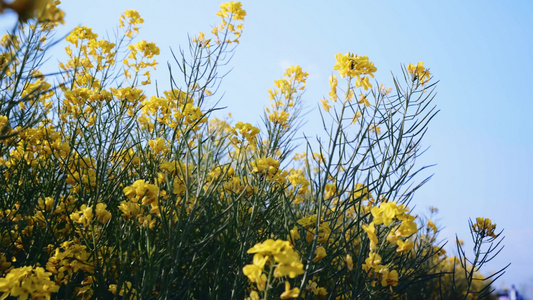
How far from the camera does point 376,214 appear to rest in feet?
4.59

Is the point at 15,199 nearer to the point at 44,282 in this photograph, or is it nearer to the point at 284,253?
the point at 44,282

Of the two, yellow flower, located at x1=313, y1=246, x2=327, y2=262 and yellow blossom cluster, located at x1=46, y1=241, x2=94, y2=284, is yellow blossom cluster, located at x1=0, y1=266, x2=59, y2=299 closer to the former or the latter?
yellow blossom cluster, located at x1=46, y1=241, x2=94, y2=284

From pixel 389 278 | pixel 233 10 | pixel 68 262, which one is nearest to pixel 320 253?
pixel 389 278

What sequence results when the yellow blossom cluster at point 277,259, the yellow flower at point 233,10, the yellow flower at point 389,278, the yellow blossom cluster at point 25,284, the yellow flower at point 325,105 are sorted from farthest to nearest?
the yellow flower at point 233,10 < the yellow flower at point 325,105 < the yellow flower at point 389,278 < the yellow blossom cluster at point 25,284 < the yellow blossom cluster at point 277,259

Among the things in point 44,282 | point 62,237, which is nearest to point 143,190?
point 44,282

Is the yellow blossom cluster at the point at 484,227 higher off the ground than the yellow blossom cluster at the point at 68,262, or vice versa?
the yellow blossom cluster at the point at 484,227

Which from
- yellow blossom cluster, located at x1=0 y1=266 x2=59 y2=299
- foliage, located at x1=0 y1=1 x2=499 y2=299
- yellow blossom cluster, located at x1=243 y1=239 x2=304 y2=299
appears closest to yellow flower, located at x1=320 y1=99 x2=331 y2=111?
foliage, located at x1=0 y1=1 x2=499 y2=299

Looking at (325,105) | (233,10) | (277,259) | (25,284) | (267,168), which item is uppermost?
(233,10)

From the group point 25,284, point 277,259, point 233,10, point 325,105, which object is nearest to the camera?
point 277,259

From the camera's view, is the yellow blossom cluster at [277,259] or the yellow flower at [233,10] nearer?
Result: the yellow blossom cluster at [277,259]

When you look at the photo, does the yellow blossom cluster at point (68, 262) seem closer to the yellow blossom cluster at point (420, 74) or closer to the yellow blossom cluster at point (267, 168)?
the yellow blossom cluster at point (267, 168)

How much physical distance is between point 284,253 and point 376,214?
0.47 m

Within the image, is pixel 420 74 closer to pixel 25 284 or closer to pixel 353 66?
pixel 353 66

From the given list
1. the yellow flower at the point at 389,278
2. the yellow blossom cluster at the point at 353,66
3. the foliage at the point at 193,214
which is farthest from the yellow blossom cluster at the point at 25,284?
the yellow blossom cluster at the point at 353,66
